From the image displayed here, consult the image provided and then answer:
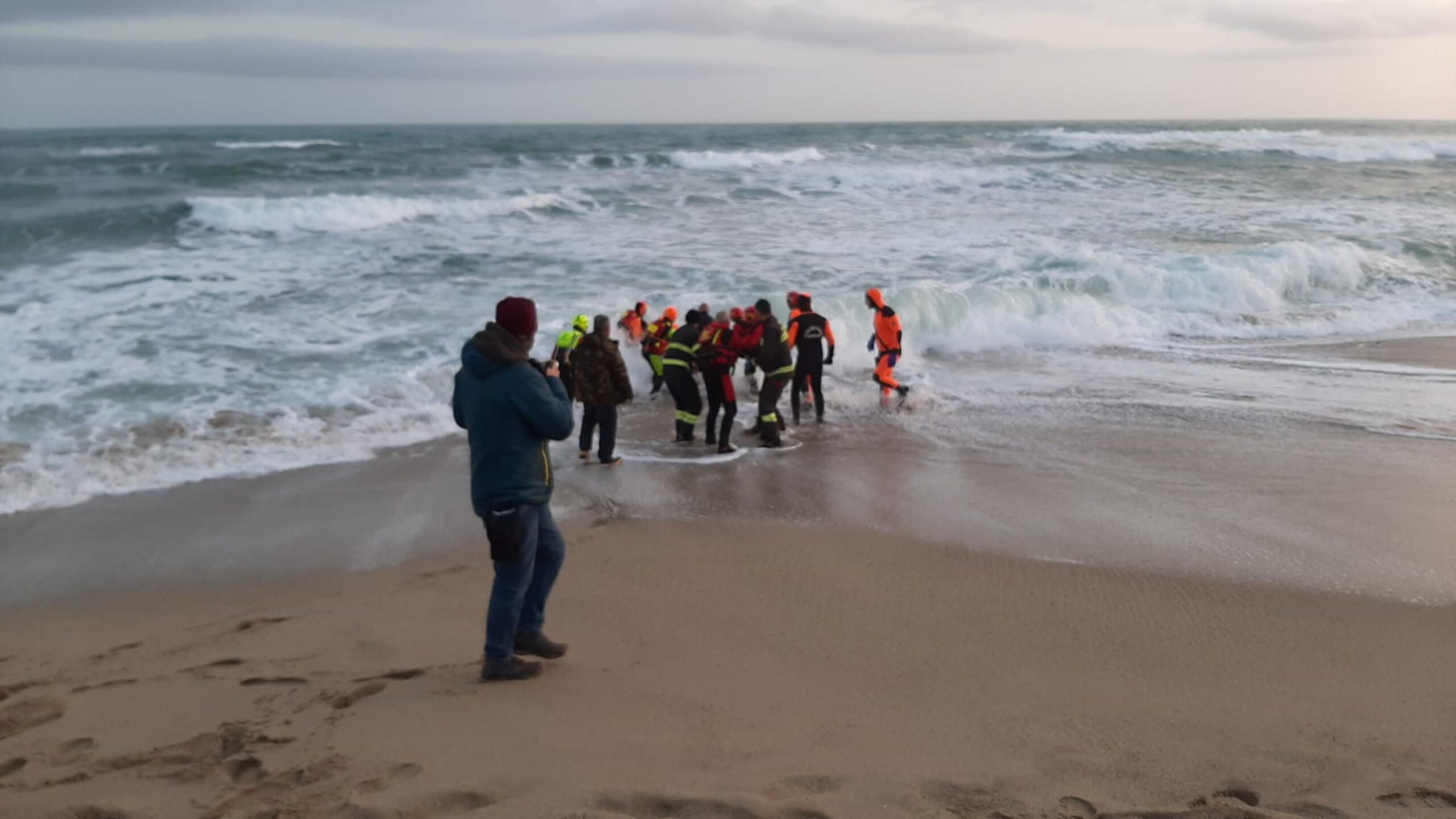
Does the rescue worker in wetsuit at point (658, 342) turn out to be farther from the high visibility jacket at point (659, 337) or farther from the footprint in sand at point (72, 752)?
the footprint in sand at point (72, 752)

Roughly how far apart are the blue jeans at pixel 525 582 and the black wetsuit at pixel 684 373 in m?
5.36

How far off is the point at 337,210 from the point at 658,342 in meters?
18.2

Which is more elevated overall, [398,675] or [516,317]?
[516,317]

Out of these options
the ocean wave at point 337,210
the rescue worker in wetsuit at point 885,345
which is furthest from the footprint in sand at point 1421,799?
the ocean wave at point 337,210

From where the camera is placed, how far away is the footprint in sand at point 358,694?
4668 millimetres

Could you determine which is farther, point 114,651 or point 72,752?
point 114,651

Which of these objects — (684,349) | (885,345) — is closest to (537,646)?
(684,349)

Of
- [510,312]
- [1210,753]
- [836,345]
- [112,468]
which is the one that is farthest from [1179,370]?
[112,468]

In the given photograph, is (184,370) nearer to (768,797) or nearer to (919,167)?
(768,797)

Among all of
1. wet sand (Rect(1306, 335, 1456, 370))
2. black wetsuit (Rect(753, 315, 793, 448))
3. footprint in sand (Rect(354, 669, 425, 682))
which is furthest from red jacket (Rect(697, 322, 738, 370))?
wet sand (Rect(1306, 335, 1456, 370))

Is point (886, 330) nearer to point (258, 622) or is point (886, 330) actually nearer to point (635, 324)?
point (635, 324)

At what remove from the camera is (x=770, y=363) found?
1062cm

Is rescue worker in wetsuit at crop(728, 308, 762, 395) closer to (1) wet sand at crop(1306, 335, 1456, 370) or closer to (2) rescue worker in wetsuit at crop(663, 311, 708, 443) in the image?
(2) rescue worker in wetsuit at crop(663, 311, 708, 443)

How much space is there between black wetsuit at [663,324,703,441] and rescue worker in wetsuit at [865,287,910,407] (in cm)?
231
